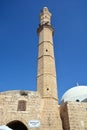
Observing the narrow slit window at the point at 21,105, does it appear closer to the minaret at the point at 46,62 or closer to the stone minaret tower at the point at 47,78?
the stone minaret tower at the point at 47,78

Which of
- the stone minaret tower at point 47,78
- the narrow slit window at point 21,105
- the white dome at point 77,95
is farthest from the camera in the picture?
the white dome at point 77,95

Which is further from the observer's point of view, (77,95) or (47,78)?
(77,95)

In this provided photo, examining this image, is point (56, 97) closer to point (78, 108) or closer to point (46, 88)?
point (46, 88)

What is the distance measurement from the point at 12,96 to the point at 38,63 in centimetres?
505

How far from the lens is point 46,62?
653 inches

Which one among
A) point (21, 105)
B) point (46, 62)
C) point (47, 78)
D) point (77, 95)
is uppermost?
point (46, 62)

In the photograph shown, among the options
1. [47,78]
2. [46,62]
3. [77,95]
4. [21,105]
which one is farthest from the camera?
[77,95]

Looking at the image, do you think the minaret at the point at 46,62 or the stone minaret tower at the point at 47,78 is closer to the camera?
the stone minaret tower at the point at 47,78

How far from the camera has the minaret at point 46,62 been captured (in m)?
15.0

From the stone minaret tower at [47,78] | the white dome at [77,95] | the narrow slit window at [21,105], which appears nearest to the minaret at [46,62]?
the stone minaret tower at [47,78]

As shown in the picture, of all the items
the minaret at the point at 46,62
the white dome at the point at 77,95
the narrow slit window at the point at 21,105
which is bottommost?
the narrow slit window at the point at 21,105

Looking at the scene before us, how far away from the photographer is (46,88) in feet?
49.0

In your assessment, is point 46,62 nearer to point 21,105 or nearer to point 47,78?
point 47,78

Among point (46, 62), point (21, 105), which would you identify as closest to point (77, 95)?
point (46, 62)
